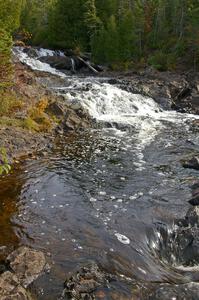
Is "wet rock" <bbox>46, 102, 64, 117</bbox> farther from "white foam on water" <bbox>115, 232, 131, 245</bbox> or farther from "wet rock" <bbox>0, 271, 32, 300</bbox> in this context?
"wet rock" <bbox>0, 271, 32, 300</bbox>

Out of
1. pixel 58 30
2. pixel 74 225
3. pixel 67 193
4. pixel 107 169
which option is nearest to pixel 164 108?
pixel 107 169

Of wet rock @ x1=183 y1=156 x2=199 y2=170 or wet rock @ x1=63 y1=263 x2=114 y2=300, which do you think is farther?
wet rock @ x1=183 y1=156 x2=199 y2=170

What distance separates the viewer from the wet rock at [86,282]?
8891mm

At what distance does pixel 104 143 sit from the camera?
71.6 ft

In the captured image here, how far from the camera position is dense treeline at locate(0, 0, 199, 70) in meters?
51.0

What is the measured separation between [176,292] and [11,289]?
397 centimetres

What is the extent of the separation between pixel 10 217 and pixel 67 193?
303cm

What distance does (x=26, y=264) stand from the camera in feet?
32.1

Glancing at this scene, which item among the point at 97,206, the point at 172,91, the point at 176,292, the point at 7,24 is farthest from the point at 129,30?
the point at 176,292

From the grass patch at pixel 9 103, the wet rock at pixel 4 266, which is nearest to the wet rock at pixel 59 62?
the grass patch at pixel 9 103

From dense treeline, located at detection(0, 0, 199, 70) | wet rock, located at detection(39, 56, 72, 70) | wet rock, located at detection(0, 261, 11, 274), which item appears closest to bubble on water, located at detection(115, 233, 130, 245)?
wet rock, located at detection(0, 261, 11, 274)

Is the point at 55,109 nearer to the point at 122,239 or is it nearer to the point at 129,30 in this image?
the point at 122,239

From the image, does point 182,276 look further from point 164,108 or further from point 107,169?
point 164,108

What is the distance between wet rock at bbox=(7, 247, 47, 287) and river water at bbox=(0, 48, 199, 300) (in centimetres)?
Answer: 30
